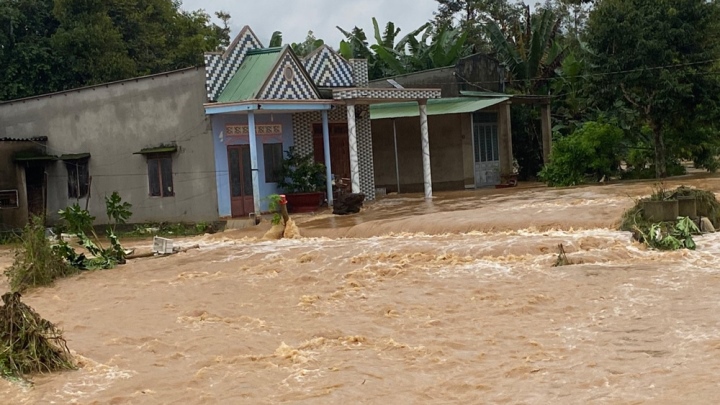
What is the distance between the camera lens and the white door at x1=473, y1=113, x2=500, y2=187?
87.6 feet

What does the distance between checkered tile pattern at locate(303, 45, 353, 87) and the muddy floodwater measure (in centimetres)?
679

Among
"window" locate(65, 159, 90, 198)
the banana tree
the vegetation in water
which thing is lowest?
the vegetation in water

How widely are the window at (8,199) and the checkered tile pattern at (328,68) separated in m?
8.82

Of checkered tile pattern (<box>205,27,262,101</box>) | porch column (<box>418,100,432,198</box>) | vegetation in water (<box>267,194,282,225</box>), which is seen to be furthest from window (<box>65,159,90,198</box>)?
porch column (<box>418,100,432,198</box>)

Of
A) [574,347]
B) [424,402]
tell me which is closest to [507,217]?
[574,347]

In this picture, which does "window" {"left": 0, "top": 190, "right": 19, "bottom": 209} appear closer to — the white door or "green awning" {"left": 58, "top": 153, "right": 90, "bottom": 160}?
"green awning" {"left": 58, "top": 153, "right": 90, "bottom": 160}

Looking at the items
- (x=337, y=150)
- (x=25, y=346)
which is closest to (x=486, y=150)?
(x=337, y=150)

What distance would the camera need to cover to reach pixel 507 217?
1583 cm

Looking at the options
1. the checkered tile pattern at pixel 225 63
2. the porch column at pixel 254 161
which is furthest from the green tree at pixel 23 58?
the porch column at pixel 254 161

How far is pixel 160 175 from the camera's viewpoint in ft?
70.9

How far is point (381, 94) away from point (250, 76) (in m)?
3.25

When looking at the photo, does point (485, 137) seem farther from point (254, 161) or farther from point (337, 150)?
point (254, 161)

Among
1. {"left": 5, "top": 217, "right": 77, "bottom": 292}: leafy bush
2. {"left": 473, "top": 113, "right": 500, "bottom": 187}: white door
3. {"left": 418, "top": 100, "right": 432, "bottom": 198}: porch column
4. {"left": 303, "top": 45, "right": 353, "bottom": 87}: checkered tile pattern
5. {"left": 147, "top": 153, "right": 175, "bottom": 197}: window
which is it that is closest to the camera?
{"left": 5, "top": 217, "right": 77, "bottom": 292}: leafy bush

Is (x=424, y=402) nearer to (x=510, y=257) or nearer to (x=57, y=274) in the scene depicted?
(x=510, y=257)
